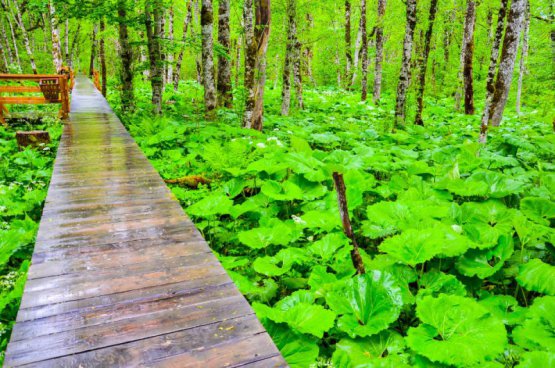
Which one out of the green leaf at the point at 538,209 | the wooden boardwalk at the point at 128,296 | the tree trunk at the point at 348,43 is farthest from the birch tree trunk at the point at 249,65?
the tree trunk at the point at 348,43

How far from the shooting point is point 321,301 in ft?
9.95

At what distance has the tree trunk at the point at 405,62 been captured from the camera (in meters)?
10.1

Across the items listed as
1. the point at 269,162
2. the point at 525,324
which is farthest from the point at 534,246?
the point at 269,162

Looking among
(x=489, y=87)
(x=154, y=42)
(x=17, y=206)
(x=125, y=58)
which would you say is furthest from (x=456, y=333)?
(x=125, y=58)

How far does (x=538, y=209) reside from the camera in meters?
3.94

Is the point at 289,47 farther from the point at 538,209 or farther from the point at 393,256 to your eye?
the point at 393,256

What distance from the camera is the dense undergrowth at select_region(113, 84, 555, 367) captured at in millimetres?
2359

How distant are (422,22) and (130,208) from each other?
1216cm

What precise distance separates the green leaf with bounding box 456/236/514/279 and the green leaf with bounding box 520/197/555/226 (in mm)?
985

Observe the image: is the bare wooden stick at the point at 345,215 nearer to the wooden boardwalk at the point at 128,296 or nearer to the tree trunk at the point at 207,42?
the wooden boardwalk at the point at 128,296

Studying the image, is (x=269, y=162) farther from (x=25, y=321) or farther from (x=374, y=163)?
(x=25, y=321)

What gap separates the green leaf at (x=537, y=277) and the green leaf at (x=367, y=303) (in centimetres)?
101

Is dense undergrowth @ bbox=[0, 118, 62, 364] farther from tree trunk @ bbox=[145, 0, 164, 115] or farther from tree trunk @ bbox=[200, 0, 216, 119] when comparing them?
tree trunk @ bbox=[200, 0, 216, 119]

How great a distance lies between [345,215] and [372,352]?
1.10 meters
